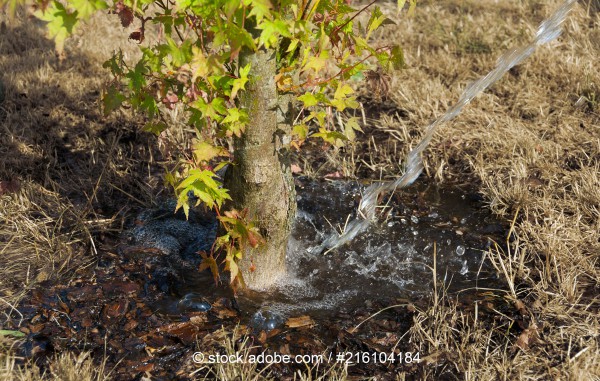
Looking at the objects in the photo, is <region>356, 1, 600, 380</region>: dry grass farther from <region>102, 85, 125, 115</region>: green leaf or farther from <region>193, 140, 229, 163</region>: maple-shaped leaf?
<region>102, 85, 125, 115</region>: green leaf

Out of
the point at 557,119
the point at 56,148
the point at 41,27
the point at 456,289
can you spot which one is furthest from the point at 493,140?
the point at 41,27

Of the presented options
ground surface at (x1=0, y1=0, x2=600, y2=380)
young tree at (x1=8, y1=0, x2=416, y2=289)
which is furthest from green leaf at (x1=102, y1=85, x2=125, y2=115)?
ground surface at (x1=0, y1=0, x2=600, y2=380)

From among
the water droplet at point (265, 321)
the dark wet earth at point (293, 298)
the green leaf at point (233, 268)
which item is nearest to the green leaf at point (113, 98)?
the green leaf at point (233, 268)

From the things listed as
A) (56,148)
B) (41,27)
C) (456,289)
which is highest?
(41,27)

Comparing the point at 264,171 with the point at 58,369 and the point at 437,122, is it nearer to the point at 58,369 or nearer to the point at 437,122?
the point at 58,369

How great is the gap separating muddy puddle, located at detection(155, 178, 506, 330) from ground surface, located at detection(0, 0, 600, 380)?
8 centimetres

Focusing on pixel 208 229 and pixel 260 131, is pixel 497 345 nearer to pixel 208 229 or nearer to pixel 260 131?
pixel 260 131

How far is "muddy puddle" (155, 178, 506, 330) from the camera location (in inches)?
94.1

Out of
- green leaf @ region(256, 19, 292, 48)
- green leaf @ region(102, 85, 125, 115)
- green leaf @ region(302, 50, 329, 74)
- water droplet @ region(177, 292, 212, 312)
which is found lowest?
water droplet @ region(177, 292, 212, 312)

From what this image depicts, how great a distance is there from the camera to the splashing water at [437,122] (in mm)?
2832

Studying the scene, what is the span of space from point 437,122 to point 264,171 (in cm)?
164

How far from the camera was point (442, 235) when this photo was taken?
2.78 metres

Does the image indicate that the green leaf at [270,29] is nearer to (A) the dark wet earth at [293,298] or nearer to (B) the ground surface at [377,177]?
(B) the ground surface at [377,177]

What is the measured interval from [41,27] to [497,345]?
4361 millimetres
